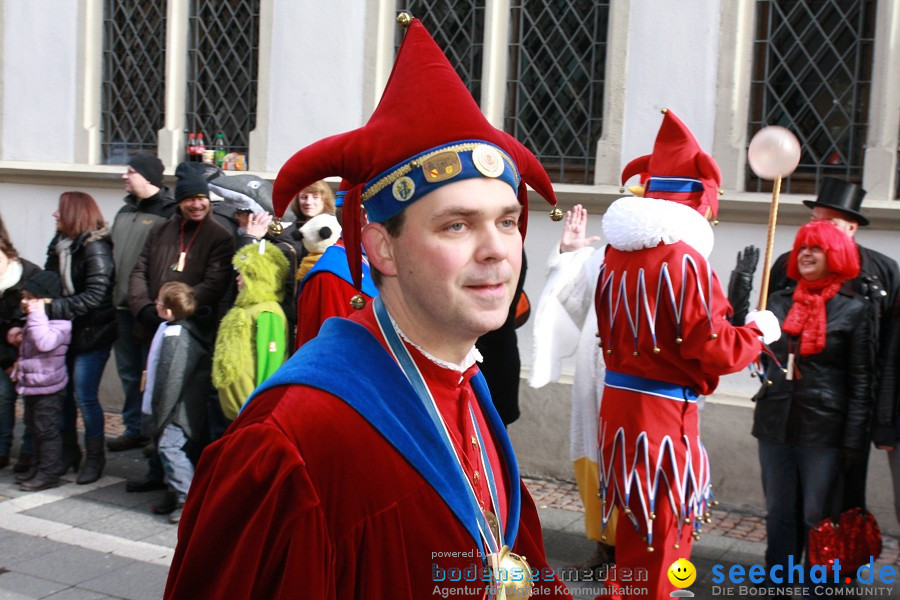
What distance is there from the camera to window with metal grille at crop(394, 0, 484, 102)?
25.8 feet

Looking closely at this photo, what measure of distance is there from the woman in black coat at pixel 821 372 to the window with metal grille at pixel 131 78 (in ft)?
21.3

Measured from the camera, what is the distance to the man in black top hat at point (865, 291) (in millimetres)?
4750

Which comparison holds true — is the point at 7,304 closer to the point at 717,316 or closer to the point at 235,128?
the point at 235,128

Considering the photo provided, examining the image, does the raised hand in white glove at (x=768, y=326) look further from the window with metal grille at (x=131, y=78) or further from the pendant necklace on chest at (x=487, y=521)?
the window with metal grille at (x=131, y=78)

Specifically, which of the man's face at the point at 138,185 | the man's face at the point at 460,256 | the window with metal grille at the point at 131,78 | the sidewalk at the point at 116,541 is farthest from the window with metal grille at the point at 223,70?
the man's face at the point at 460,256

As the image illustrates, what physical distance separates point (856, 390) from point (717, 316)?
107cm

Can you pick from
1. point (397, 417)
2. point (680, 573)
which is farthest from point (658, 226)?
point (397, 417)

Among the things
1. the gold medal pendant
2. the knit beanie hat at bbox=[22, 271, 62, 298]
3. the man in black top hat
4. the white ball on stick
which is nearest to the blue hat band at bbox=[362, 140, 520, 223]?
the gold medal pendant

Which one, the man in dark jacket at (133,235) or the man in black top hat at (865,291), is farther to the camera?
the man in dark jacket at (133,235)

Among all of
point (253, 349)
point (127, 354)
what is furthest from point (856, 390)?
point (127, 354)

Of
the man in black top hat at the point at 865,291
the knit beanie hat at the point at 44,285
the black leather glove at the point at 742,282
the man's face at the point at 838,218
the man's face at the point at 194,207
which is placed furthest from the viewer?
the knit beanie hat at the point at 44,285

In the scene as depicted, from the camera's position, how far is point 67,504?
6.55 m

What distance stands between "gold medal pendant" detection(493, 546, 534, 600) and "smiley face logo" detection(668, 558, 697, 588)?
237 cm

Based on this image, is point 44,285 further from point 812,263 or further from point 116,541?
point 812,263
